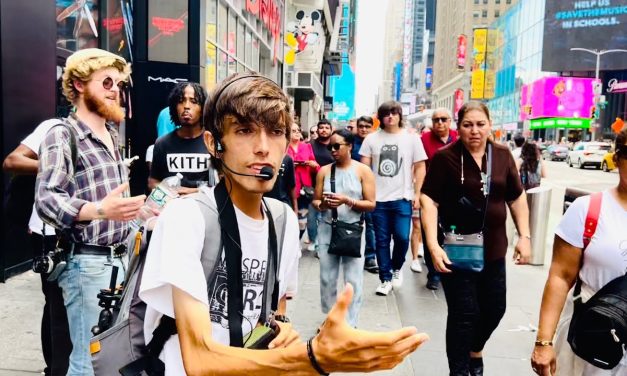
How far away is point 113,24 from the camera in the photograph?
929cm

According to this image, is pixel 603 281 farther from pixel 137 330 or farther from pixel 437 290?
pixel 437 290

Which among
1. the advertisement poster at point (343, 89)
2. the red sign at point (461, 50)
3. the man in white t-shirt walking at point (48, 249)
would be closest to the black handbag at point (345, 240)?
the man in white t-shirt walking at point (48, 249)

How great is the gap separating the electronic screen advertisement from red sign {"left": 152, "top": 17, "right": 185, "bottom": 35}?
238ft

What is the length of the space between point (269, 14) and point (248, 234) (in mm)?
20544

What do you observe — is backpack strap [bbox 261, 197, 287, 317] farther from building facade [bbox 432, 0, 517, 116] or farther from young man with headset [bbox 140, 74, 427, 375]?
building facade [bbox 432, 0, 517, 116]

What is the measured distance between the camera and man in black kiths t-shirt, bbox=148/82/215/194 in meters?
4.05

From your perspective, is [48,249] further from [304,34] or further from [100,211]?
[304,34]

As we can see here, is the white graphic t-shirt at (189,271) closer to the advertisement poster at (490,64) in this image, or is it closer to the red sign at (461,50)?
the advertisement poster at (490,64)

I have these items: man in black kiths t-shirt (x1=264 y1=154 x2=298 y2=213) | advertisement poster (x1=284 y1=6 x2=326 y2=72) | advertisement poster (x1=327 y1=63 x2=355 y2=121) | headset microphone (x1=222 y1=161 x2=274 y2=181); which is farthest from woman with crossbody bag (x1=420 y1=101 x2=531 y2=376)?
advertisement poster (x1=327 y1=63 x2=355 y2=121)

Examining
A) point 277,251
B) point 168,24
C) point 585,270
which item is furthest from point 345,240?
point 168,24

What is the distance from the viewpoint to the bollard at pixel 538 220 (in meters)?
8.68

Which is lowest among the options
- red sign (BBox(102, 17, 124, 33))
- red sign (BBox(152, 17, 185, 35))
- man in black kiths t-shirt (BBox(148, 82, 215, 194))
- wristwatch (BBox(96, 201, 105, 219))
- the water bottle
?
wristwatch (BBox(96, 201, 105, 219))

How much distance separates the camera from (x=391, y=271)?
7.08m

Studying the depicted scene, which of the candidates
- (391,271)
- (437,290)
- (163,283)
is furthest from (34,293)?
(163,283)
